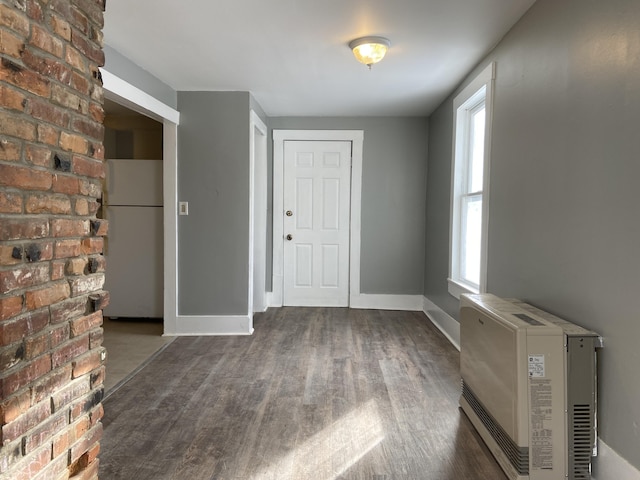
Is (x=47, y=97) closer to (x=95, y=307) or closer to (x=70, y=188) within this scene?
(x=70, y=188)

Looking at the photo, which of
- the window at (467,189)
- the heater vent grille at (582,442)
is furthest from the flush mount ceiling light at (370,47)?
the heater vent grille at (582,442)

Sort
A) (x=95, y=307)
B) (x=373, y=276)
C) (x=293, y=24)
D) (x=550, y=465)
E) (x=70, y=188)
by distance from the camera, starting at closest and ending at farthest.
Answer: (x=70, y=188) → (x=95, y=307) → (x=550, y=465) → (x=293, y=24) → (x=373, y=276)

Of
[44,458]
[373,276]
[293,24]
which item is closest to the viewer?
[44,458]

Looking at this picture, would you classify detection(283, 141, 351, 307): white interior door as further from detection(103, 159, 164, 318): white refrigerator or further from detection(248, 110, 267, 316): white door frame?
detection(103, 159, 164, 318): white refrigerator

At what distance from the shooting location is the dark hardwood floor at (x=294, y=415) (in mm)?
1899

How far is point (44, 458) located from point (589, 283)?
80.4 inches

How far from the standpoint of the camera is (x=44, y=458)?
1.18m

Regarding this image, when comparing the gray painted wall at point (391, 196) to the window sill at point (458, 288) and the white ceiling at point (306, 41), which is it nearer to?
the white ceiling at point (306, 41)

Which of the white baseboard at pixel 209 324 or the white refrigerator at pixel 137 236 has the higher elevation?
the white refrigerator at pixel 137 236

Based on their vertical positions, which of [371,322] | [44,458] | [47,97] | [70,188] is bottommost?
[371,322]

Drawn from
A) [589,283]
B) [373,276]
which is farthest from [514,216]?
[373,276]

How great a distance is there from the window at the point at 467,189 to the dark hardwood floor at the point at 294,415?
0.68 metres

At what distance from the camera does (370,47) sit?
8.80 ft

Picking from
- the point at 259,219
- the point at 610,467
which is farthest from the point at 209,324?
the point at 610,467
